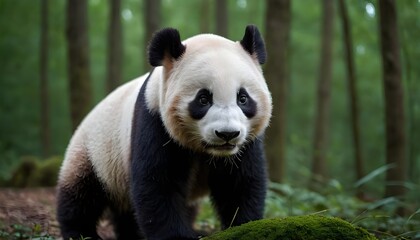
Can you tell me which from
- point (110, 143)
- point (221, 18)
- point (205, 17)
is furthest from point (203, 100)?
point (205, 17)

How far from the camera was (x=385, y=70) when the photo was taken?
8086mm

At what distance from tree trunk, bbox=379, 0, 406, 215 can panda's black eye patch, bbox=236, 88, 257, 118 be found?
426 centimetres

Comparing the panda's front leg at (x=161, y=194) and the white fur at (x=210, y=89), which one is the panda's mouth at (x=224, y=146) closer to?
the white fur at (x=210, y=89)

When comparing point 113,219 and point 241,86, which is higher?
point 241,86

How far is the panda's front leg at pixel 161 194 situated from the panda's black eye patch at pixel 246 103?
0.73 m

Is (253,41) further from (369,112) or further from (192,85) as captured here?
(369,112)

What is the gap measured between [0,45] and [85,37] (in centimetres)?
1366

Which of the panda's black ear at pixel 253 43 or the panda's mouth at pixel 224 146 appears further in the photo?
the panda's black ear at pixel 253 43

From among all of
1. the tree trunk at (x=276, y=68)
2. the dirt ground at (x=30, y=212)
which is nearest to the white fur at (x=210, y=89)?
the dirt ground at (x=30, y=212)

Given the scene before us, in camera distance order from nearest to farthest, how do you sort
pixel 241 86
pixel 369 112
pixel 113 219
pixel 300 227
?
pixel 300 227
pixel 241 86
pixel 113 219
pixel 369 112

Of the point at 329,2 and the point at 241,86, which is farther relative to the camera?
the point at 329,2

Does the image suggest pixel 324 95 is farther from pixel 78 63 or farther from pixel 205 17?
pixel 205 17

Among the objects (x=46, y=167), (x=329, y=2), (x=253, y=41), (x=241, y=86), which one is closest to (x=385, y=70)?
(x=253, y=41)

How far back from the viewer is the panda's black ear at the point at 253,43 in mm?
4648
